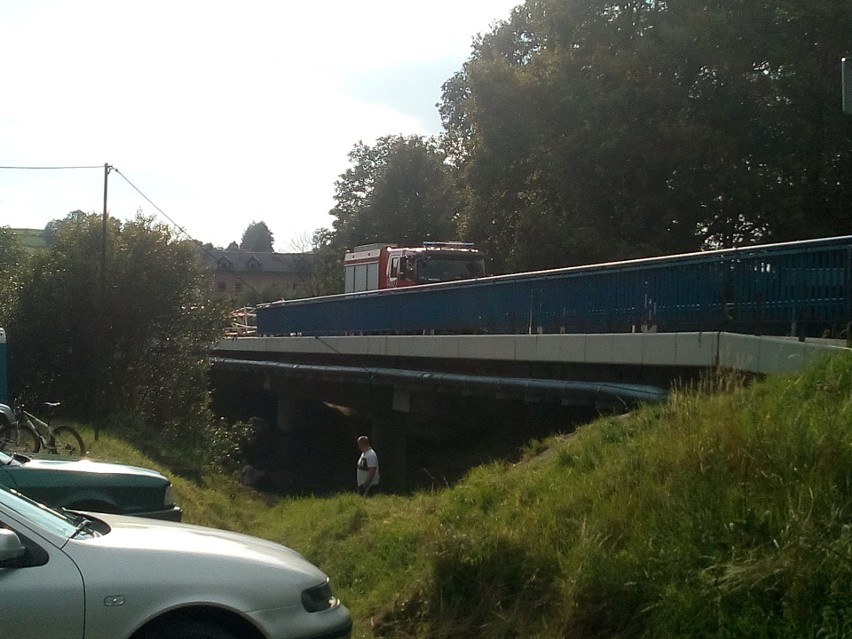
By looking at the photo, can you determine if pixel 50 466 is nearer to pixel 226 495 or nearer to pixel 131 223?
pixel 226 495

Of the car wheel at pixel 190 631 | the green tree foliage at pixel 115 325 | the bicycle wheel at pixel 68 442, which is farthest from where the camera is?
the green tree foliage at pixel 115 325

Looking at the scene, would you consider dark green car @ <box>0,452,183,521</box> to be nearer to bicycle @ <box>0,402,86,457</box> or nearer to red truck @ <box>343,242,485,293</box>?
bicycle @ <box>0,402,86,457</box>

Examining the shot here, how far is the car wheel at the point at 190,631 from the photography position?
4.78 metres

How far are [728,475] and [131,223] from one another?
66.0 feet

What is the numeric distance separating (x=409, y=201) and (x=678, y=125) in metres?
29.3

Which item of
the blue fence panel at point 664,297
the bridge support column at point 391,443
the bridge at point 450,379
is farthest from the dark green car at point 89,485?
the bridge support column at point 391,443

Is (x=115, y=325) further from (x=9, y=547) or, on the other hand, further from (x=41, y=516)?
(x=9, y=547)

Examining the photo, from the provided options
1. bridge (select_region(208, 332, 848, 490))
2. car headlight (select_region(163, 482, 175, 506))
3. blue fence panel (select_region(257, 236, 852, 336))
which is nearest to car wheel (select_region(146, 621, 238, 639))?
car headlight (select_region(163, 482, 175, 506))

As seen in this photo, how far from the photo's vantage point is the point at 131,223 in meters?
24.5

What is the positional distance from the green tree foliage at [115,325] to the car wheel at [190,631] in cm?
1889

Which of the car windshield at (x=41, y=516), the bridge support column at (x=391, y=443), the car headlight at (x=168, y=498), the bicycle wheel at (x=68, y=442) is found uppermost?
the car windshield at (x=41, y=516)

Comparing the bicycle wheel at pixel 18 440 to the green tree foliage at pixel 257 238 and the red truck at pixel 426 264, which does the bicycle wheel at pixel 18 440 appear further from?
the green tree foliage at pixel 257 238

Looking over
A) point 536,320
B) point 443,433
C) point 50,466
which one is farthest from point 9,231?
point 50,466

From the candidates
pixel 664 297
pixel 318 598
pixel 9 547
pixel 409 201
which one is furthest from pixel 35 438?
pixel 409 201
